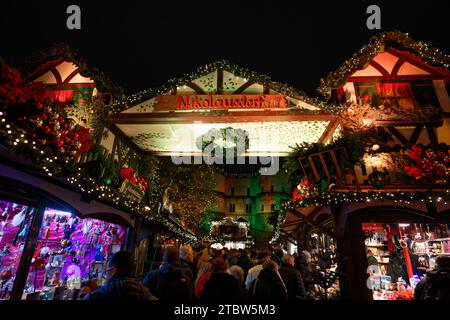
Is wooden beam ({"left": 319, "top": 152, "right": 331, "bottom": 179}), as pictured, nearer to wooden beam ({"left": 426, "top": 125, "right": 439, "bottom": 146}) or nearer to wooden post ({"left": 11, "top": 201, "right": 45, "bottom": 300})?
wooden beam ({"left": 426, "top": 125, "right": 439, "bottom": 146})

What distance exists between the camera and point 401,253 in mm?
8352

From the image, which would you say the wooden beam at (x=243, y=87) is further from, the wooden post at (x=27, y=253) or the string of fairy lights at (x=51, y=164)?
the wooden post at (x=27, y=253)

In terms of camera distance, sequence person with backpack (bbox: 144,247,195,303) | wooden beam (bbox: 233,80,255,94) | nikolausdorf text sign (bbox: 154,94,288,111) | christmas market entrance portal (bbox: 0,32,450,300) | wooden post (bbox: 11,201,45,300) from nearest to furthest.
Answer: person with backpack (bbox: 144,247,195,303), wooden post (bbox: 11,201,45,300), christmas market entrance portal (bbox: 0,32,450,300), nikolausdorf text sign (bbox: 154,94,288,111), wooden beam (bbox: 233,80,255,94)

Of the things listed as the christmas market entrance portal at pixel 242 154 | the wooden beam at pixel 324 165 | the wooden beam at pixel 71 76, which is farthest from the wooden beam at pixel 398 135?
the wooden beam at pixel 71 76

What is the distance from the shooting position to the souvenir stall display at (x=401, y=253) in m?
7.83

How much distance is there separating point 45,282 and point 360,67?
39.6ft

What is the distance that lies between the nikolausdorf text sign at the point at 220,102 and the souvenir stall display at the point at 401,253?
530cm

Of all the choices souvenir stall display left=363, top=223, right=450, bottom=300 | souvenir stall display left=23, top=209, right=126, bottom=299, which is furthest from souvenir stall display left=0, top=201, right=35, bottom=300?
souvenir stall display left=363, top=223, right=450, bottom=300

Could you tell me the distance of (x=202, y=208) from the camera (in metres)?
20.9

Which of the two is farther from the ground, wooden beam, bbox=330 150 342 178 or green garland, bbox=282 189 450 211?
wooden beam, bbox=330 150 342 178

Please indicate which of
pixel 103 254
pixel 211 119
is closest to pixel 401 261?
pixel 211 119

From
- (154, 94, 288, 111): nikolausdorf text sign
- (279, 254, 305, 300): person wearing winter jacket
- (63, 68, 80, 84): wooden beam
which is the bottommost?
(279, 254, 305, 300): person wearing winter jacket

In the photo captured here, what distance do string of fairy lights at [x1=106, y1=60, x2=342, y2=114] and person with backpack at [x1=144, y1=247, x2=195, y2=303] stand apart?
602 cm

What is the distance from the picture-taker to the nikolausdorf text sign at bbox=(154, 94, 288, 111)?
802cm
